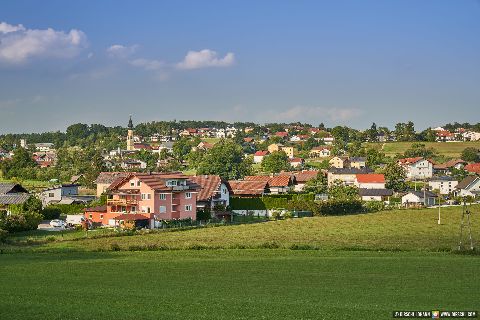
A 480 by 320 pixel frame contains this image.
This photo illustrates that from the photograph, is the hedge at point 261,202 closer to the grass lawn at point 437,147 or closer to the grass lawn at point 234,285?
the grass lawn at point 234,285

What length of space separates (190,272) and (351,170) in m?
85.1

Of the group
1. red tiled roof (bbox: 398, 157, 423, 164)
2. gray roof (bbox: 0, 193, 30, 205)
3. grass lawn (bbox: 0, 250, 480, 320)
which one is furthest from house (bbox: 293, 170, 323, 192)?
grass lawn (bbox: 0, 250, 480, 320)

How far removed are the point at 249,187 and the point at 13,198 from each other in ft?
94.8

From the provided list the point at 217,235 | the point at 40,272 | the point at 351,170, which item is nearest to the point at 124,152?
the point at 351,170

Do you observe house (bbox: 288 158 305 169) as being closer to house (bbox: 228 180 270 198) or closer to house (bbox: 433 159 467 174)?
house (bbox: 433 159 467 174)

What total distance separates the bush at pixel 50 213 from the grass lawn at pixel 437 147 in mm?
94880

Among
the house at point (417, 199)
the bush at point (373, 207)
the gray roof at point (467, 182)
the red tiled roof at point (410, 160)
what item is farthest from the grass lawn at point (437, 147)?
the bush at point (373, 207)

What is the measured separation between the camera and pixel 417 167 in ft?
407

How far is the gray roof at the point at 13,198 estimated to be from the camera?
6006cm

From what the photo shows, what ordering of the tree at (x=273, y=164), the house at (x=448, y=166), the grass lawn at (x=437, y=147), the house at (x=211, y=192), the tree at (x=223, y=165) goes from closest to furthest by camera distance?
the house at (x=211, y=192)
the tree at (x=223, y=165)
the tree at (x=273, y=164)
the house at (x=448, y=166)
the grass lawn at (x=437, y=147)

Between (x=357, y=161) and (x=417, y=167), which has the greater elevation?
(x=357, y=161)

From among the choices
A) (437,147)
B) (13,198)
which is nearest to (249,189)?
(13,198)

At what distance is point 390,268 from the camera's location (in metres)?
29.0

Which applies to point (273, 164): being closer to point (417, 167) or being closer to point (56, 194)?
point (417, 167)
